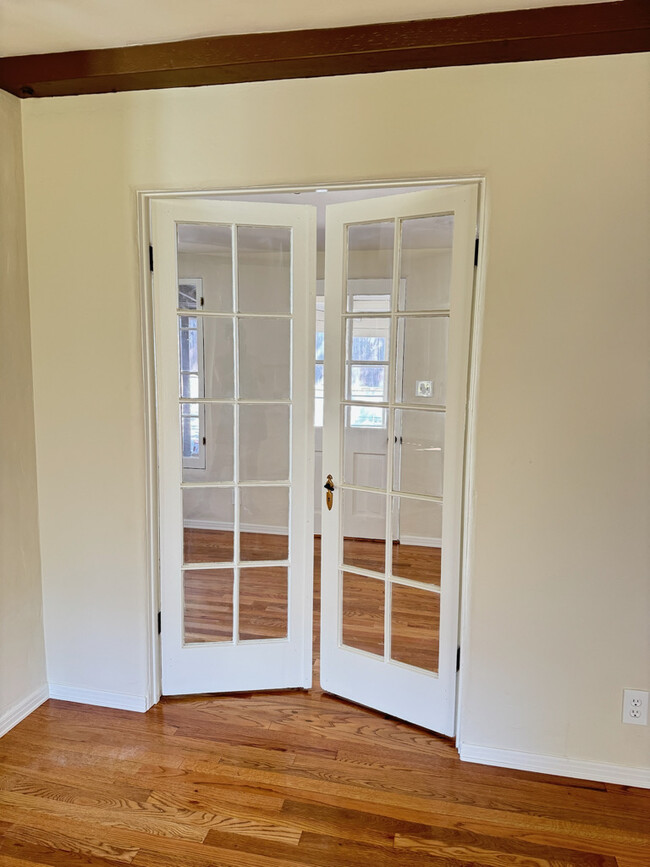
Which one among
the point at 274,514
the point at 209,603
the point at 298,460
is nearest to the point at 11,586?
the point at 209,603

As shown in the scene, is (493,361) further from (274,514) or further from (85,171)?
(85,171)

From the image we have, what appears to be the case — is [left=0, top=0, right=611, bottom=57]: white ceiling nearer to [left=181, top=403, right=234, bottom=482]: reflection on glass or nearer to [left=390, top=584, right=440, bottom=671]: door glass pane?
[left=181, top=403, right=234, bottom=482]: reflection on glass

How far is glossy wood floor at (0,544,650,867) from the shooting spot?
1608 mm

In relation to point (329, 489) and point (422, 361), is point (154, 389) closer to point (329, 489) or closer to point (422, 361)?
point (329, 489)

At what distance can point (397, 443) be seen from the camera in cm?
211

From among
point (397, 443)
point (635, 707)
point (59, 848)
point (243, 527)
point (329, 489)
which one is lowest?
point (59, 848)

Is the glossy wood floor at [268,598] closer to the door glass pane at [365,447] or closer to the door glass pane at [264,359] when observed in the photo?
the door glass pane at [365,447]

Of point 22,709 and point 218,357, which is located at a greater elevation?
point 218,357

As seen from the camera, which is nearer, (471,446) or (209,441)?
(471,446)

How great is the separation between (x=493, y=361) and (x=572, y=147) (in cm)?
76

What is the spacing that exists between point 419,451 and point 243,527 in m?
0.86

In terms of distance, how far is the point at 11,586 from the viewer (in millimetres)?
2162

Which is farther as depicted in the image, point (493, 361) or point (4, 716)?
point (4, 716)

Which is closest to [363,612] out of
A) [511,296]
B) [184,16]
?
[511,296]
